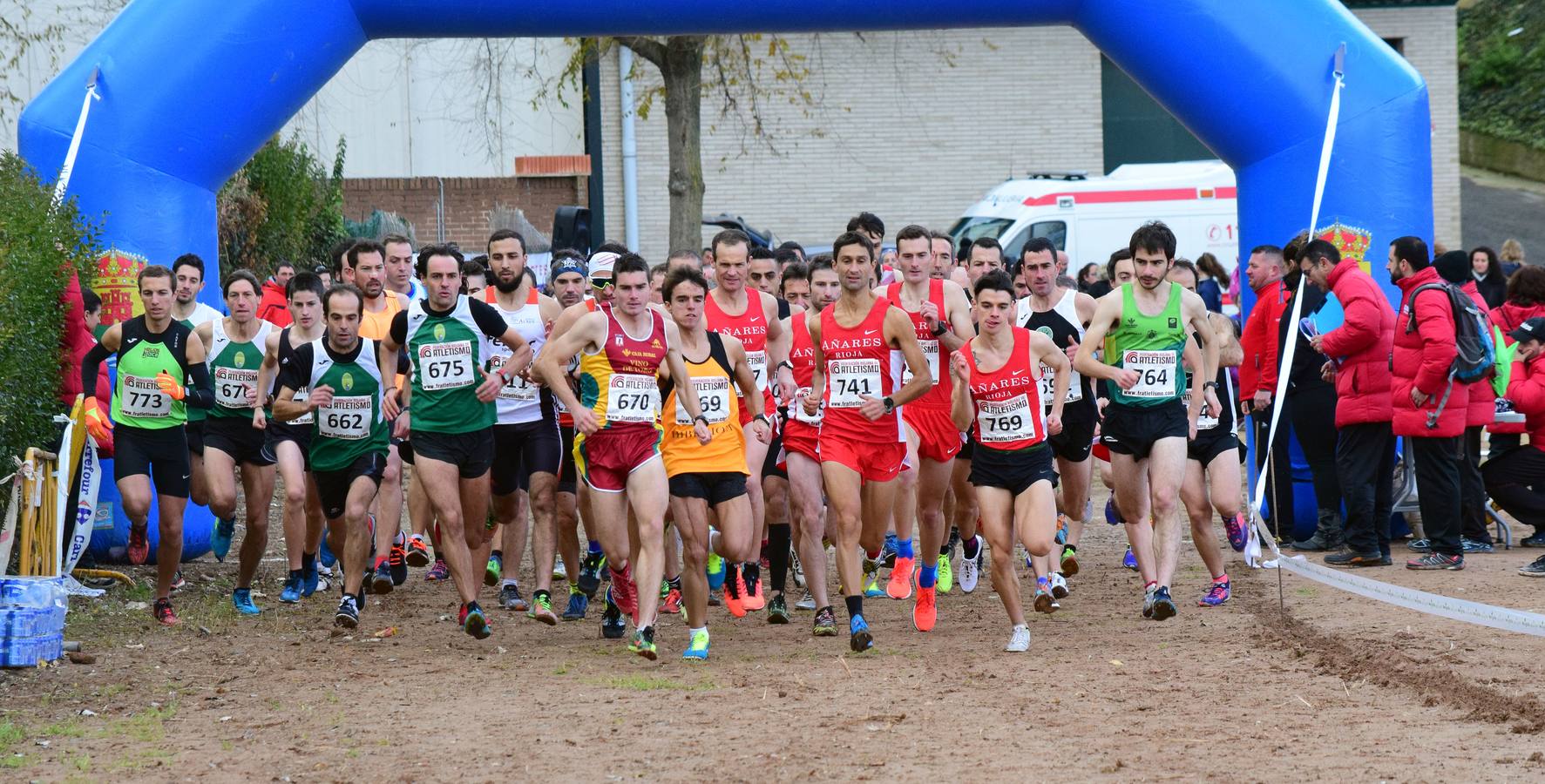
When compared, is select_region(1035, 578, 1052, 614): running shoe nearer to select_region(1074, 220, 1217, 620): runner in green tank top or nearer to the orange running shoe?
select_region(1074, 220, 1217, 620): runner in green tank top

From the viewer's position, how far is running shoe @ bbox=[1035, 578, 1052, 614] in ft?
29.4

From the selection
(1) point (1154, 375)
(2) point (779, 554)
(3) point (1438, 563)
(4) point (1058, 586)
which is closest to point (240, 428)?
(2) point (779, 554)

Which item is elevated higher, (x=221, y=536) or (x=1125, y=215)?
(x=1125, y=215)

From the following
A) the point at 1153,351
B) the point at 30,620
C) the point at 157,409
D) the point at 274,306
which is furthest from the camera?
the point at 274,306

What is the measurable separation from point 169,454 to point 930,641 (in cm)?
445

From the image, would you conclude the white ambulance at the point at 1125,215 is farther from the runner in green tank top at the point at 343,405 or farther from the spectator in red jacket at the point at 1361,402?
the runner in green tank top at the point at 343,405

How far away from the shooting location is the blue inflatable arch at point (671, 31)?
1094cm

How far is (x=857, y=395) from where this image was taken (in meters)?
8.33

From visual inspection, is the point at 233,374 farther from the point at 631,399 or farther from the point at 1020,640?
the point at 1020,640

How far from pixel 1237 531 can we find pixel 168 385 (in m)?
6.47

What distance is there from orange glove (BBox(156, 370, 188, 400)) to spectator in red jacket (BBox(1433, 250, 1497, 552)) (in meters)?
7.82

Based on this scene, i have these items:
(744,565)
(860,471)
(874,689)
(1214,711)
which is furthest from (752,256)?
(1214,711)

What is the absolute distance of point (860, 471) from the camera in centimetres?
837

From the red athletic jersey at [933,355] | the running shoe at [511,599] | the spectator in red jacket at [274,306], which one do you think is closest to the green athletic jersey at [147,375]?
the spectator in red jacket at [274,306]
